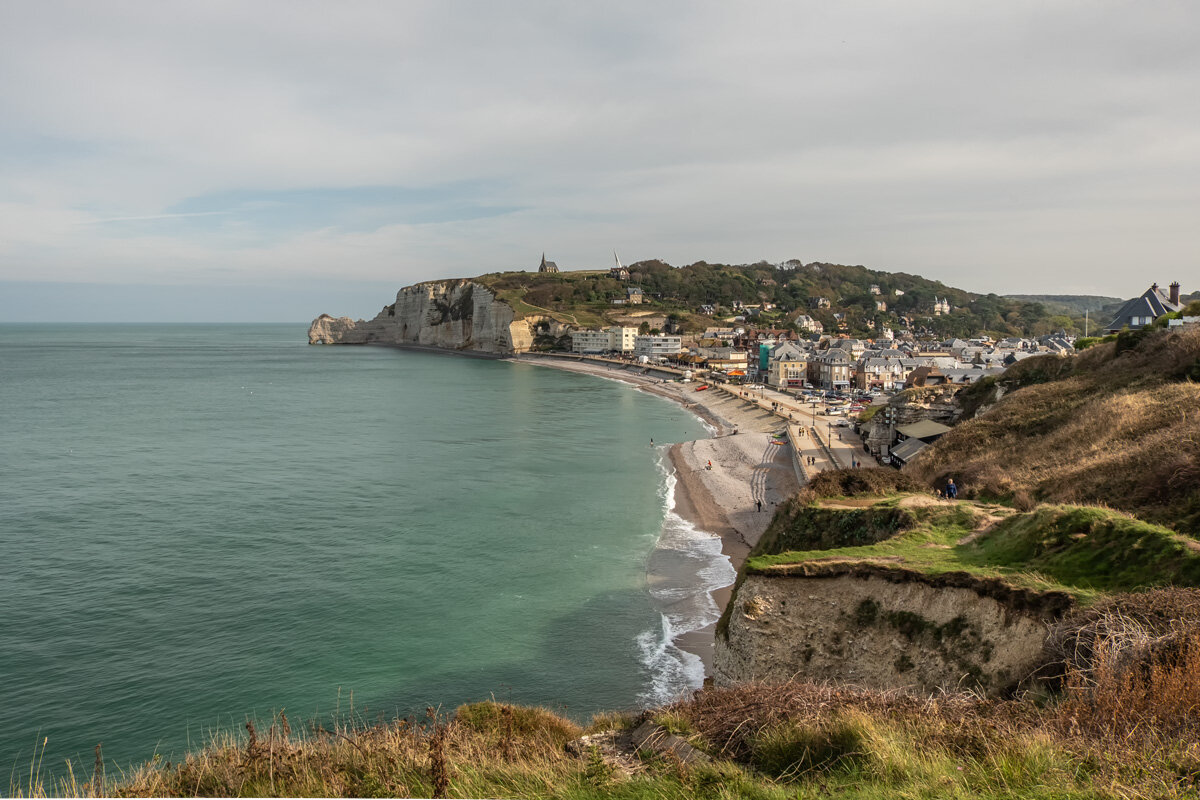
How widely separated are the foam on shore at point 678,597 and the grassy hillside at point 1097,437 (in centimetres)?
876

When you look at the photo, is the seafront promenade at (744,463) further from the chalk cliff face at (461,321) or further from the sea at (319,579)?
the chalk cliff face at (461,321)

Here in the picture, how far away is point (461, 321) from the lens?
169875mm

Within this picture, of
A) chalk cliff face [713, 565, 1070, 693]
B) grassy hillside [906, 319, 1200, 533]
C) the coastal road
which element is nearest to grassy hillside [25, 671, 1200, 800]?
chalk cliff face [713, 565, 1070, 693]

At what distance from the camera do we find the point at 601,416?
70.6 metres

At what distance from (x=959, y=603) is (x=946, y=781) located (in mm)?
7566

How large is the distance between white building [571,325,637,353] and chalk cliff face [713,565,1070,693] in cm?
13038

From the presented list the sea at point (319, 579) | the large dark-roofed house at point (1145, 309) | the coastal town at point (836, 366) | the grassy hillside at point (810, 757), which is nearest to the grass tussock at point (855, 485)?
the sea at point (319, 579)

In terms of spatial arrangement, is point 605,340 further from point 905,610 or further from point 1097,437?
point 905,610

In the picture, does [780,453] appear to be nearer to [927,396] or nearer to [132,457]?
[927,396]

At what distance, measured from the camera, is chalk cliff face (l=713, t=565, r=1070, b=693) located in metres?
11.0

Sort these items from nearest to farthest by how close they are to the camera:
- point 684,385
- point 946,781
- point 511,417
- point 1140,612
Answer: point 946,781 → point 1140,612 → point 511,417 → point 684,385

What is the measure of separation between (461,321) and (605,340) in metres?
41.4

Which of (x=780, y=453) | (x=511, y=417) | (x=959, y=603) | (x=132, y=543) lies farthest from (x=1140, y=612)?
(x=511, y=417)

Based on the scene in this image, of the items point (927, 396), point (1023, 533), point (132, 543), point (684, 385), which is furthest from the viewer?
point (684, 385)
